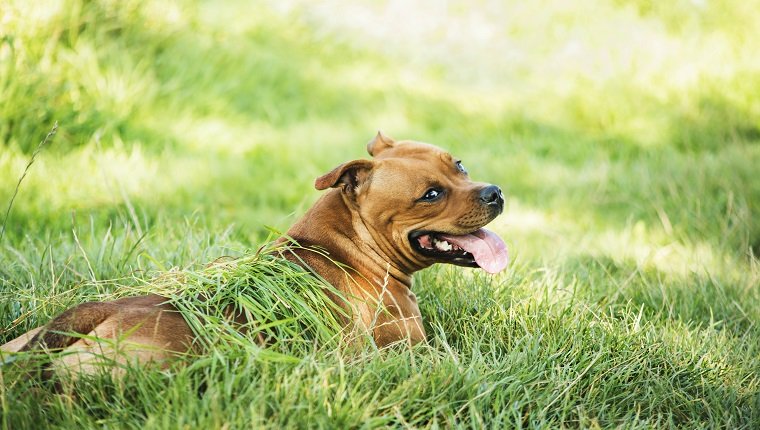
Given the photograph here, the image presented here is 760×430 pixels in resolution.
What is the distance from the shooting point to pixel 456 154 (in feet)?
24.0

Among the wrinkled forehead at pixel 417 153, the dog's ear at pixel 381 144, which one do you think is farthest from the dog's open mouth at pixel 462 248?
the dog's ear at pixel 381 144

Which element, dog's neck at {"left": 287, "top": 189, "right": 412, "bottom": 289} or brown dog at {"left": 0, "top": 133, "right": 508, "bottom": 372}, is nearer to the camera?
brown dog at {"left": 0, "top": 133, "right": 508, "bottom": 372}

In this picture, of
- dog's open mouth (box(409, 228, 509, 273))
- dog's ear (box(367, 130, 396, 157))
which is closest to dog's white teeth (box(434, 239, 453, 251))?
dog's open mouth (box(409, 228, 509, 273))

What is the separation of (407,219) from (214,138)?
13.5 feet

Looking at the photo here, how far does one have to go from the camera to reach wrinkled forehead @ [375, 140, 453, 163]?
375 centimetres

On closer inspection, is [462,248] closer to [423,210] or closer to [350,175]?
[423,210]

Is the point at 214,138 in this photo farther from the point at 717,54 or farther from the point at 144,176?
the point at 717,54

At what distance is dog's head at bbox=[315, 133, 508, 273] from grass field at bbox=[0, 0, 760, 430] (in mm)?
316

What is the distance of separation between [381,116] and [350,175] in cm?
490

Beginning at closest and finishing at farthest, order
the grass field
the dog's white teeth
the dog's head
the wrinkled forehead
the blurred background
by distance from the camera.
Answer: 1. the grass field
2. the dog's head
3. the dog's white teeth
4. the wrinkled forehead
5. the blurred background

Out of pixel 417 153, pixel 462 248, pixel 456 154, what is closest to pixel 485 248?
pixel 462 248

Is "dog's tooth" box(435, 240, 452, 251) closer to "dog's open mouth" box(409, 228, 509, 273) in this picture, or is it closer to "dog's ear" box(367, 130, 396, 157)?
"dog's open mouth" box(409, 228, 509, 273)

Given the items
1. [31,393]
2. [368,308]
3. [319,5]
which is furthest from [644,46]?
[31,393]

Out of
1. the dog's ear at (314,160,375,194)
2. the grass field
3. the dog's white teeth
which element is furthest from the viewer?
the dog's white teeth
